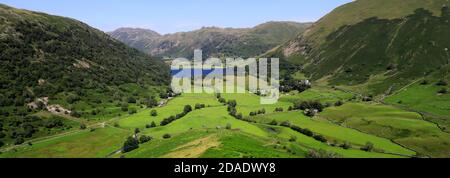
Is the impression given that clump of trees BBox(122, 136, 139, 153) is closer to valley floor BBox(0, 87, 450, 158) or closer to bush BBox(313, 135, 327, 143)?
valley floor BBox(0, 87, 450, 158)

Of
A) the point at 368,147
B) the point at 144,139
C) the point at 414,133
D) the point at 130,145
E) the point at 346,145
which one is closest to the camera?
the point at 368,147

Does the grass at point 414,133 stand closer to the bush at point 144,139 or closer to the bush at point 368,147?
the bush at point 368,147

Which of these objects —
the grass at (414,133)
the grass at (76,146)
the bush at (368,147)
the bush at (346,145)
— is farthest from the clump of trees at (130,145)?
the grass at (414,133)

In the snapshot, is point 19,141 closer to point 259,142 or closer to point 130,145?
point 130,145

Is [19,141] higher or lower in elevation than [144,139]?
lower

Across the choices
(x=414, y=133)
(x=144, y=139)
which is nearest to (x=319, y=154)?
(x=414, y=133)

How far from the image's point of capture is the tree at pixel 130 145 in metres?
167

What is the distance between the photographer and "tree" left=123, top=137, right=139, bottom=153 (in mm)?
167250

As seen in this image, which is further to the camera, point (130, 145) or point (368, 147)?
point (130, 145)

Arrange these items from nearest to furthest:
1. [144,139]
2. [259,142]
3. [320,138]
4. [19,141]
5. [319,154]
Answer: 1. [319,154]
2. [259,142]
3. [320,138]
4. [144,139]
5. [19,141]

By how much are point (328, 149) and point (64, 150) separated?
104 metres

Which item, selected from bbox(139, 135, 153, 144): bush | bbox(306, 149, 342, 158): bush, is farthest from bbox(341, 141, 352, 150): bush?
bbox(139, 135, 153, 144): bush

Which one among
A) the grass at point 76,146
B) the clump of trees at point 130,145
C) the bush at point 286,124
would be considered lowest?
the grass at point 76,146

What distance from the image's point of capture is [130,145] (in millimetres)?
168125
